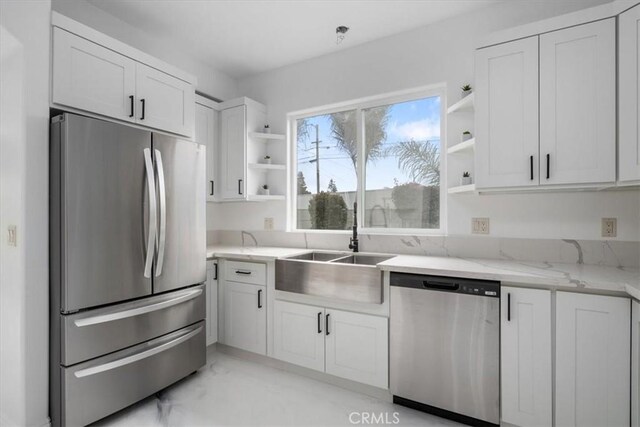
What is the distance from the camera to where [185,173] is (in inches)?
89.0

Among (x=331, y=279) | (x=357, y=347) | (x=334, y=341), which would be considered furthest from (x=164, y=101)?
(x=357, y=347)

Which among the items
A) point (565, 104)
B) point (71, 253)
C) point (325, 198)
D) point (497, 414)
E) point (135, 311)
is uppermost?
point (565, 104)

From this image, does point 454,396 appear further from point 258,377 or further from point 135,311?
point 135,311

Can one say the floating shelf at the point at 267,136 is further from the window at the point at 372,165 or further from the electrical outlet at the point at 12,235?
the electrical outlet at the point at 12,235

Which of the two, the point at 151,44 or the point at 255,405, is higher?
the point at 151,44

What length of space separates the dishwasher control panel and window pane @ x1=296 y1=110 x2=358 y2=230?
110cm

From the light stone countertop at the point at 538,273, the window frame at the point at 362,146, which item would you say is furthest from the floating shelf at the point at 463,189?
the light stone countertop at the point at 538,273

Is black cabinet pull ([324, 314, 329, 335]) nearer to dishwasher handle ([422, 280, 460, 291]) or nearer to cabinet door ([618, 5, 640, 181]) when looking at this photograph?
dishwasher handle ([422, 280, 460, 291])

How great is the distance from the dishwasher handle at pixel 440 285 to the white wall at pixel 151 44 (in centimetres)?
274

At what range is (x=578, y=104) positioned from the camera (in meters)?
1.76

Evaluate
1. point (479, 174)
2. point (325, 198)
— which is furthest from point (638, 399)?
point (325, 198)

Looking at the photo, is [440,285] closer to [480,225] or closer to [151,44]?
[480,225]

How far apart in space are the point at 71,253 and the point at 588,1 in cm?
340

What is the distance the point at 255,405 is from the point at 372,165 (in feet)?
6.83
